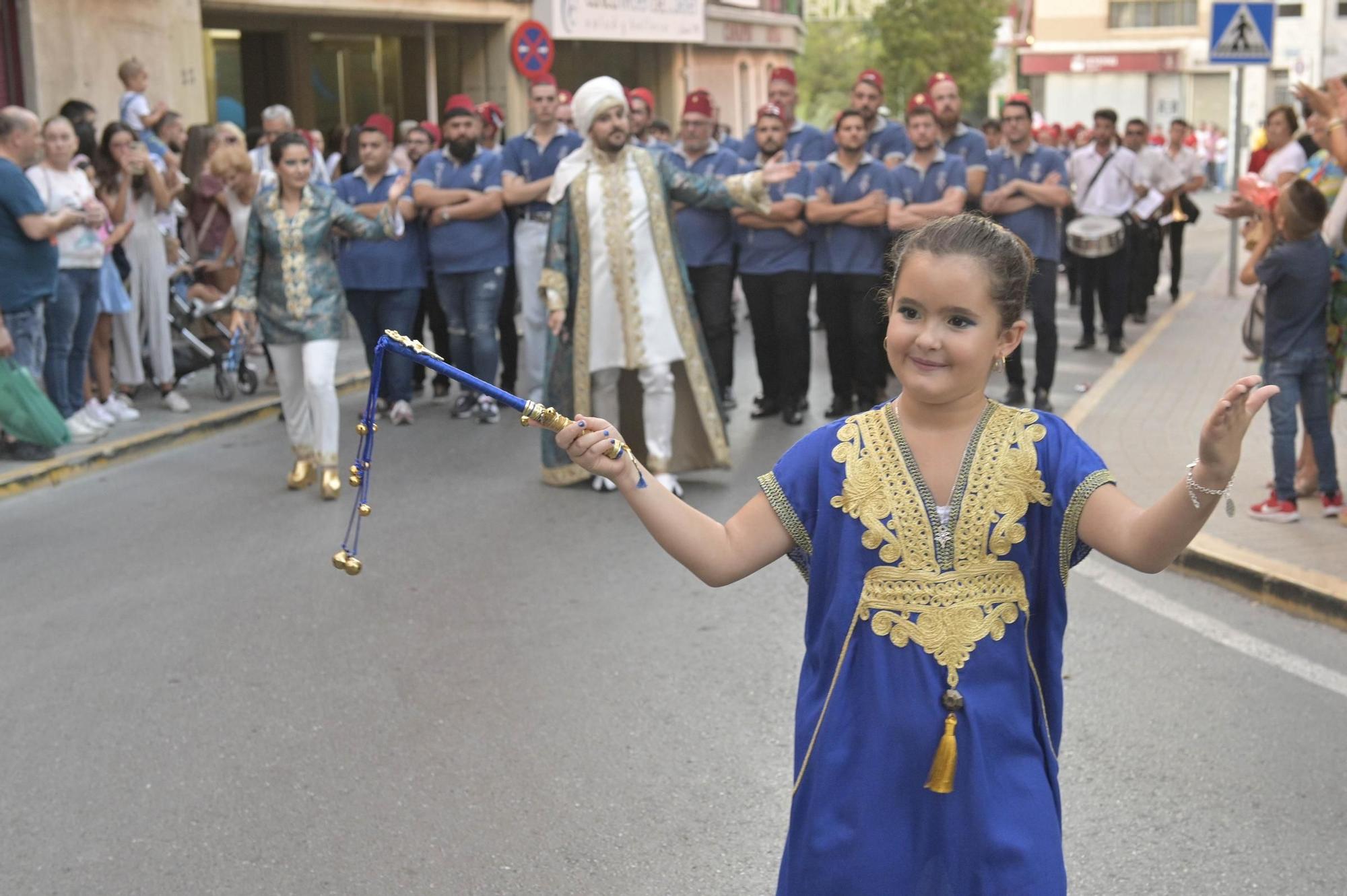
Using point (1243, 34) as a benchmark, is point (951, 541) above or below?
below

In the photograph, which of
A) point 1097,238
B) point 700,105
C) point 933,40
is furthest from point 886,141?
point 933,40

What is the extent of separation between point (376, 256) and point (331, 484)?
2.78 metres

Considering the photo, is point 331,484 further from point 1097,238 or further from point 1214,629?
point 1097,238

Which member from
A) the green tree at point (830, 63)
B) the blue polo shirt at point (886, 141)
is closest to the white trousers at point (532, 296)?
the blue polo shirt at point (886, 141)

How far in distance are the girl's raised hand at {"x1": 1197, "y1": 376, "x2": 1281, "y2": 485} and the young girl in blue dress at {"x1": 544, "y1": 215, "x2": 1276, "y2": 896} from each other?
0.35ft

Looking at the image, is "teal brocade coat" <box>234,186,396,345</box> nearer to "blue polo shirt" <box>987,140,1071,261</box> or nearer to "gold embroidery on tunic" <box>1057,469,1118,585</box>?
"blue polo shirt" <box>987,140,1071,261</box>

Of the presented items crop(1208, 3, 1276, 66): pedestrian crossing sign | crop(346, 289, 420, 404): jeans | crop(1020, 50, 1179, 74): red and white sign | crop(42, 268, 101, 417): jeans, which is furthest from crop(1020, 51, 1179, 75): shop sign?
crop(42, 268, 101, 417): jeans

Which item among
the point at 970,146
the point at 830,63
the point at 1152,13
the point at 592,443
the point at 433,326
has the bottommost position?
the point at 433,326

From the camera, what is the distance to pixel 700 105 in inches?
451

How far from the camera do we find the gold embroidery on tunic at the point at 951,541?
9.71ft

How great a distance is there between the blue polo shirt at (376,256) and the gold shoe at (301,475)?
2.27 m

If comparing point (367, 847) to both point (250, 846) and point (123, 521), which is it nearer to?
point (250, 846)

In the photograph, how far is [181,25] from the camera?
19.5 m

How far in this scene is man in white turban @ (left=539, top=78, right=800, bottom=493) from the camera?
Result: 9133 millimetres
